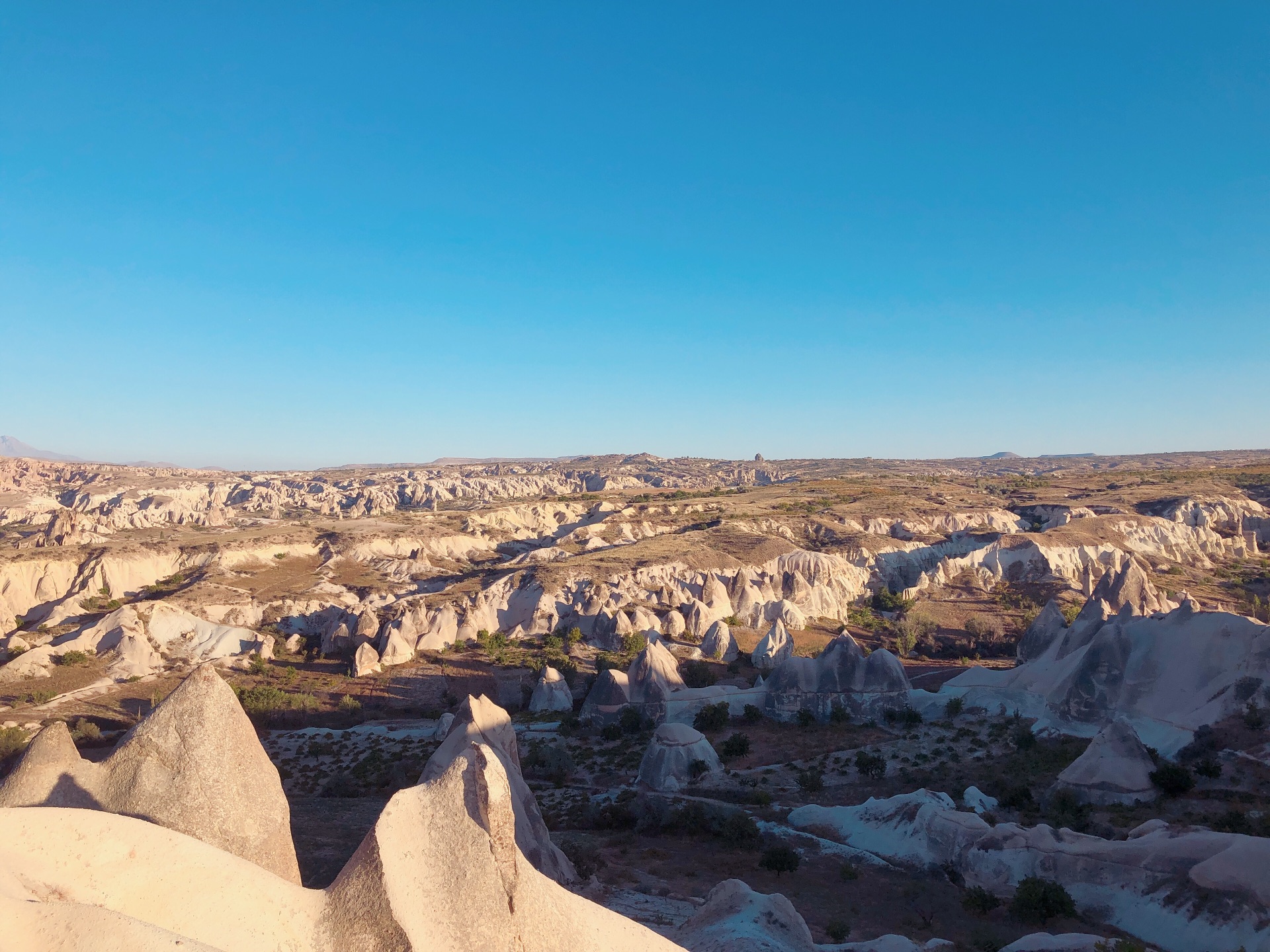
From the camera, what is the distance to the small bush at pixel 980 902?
16297 millimetres

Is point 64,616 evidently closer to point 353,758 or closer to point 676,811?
point 353,758

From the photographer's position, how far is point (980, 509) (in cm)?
8188

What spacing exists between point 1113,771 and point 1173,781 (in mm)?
1561

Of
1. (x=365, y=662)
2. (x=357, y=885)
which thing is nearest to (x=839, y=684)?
(x=365, y=662)

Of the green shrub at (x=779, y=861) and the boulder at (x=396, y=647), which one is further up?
the green shrub at (x=779, y=861)

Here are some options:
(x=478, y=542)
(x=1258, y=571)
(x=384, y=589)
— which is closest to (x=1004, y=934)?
(x=384, y=589)

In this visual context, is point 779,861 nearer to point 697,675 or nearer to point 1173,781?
point 1173,781

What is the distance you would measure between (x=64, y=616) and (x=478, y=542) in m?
40.7

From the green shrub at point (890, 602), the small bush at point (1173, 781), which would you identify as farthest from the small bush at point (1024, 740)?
the green shrub at point (890, 602)

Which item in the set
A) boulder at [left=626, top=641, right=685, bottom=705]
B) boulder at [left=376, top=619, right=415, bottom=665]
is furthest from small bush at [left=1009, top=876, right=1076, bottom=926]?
boulder at [left=376, top=619, right=415, bottom=665]

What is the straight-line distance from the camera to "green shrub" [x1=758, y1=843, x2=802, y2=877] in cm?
1869

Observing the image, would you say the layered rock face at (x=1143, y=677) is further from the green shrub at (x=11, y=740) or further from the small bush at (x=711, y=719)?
the green shrub at (x=11, y=740)

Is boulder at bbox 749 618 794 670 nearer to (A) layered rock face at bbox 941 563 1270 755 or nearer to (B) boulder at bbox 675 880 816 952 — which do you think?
(A) layered rock face at bbox 941 563 1270 755

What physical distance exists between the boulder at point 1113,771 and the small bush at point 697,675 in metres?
18.5
